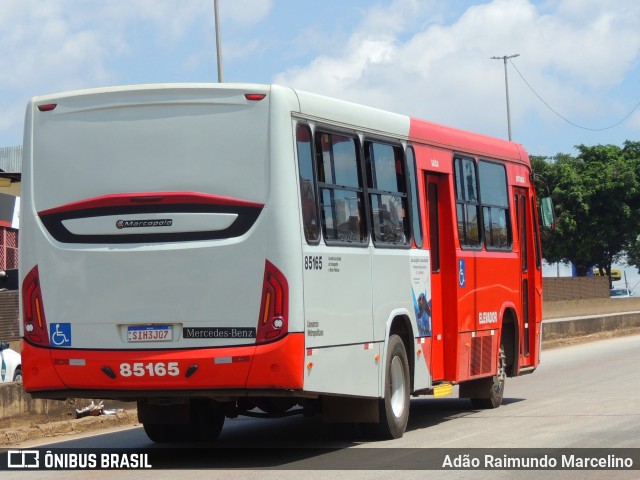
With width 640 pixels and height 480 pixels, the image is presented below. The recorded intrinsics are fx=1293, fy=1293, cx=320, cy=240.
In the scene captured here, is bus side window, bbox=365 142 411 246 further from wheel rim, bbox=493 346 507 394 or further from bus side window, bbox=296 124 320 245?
wheel rim, bbox=493 346 507 394

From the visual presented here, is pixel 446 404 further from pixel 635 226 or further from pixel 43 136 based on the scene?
pixel 635 226

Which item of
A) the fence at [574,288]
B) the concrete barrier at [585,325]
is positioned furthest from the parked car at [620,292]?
the concrete barrier at [585,325]

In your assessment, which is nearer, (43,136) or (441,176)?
(43,136)

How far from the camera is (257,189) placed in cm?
1107

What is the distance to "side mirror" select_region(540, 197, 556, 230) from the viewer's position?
18.0 meters

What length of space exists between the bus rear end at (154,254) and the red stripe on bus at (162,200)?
12 millimetres

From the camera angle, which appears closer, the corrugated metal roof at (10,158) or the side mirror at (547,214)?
the side mirror at (547,214)

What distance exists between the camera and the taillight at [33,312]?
1152cm

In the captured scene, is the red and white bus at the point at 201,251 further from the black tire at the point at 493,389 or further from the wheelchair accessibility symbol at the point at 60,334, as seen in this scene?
the black tire at the point at 493,389

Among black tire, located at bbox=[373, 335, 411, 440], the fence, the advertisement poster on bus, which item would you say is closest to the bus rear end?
black tire, located at bbox=[373, 335, 411, 440]

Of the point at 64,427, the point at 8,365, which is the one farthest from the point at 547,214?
the point at 8,365

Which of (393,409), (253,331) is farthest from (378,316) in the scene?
(253,331)

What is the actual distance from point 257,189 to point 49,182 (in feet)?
6.49

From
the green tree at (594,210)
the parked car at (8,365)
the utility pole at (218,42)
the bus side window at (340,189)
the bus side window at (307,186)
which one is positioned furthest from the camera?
the green tree at (594,210)
